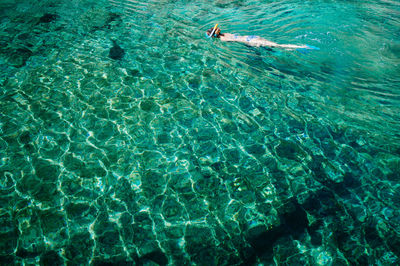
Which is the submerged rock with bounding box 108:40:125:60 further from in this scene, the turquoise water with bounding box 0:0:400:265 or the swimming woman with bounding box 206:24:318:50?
the swimming woman with bounding box 206:24:318:50

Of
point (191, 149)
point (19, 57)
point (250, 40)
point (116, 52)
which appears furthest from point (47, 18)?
point (191, 149)

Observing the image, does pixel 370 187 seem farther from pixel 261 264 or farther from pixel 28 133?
pixel 28 133

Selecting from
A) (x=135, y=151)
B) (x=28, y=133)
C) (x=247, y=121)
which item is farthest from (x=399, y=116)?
(x=28, y=133)

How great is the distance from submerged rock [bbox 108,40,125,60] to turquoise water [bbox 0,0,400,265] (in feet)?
0.31

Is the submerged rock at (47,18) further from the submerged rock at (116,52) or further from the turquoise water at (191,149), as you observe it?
the submerged rock at (116,52)

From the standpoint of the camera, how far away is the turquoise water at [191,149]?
15.7ft

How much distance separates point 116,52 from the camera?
30.7 feet

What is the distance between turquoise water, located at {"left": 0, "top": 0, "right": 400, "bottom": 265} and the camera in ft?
15.7

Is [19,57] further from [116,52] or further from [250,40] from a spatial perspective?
[250,40]

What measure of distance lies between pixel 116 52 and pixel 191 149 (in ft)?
18.4

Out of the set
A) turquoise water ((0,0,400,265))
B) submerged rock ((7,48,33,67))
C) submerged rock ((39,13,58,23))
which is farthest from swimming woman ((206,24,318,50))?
submerged rock ((39,13,58,23))

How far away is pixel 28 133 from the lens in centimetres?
618

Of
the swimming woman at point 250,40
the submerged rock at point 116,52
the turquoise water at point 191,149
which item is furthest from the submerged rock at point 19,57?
the swimming woman at point 250,40

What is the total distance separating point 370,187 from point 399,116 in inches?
130
